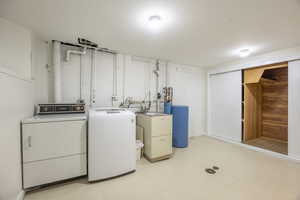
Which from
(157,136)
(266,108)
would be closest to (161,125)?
(157,136)

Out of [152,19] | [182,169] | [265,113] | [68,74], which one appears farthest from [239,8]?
[265,113]

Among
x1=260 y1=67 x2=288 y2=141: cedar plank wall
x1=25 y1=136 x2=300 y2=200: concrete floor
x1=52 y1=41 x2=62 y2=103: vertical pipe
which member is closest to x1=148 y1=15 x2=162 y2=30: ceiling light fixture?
x1=52 y1=41 x2=62 y2=103: vertical pipe

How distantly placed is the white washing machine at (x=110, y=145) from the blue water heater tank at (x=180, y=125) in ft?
4.74

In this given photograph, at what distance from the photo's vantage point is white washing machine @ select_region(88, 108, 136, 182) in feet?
5.98

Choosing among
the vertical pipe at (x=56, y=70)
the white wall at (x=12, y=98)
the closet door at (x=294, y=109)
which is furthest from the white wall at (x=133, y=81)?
the closet door at (x=294, y=109)

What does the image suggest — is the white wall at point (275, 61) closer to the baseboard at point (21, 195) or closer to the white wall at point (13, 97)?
the white wall at point (13, 97)

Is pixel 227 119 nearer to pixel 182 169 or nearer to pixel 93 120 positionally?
pixel 182 169

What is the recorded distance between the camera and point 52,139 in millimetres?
1713

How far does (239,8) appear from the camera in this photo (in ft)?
4.81

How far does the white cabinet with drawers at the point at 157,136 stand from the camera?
246 cm

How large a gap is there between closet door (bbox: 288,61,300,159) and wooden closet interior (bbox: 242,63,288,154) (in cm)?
76

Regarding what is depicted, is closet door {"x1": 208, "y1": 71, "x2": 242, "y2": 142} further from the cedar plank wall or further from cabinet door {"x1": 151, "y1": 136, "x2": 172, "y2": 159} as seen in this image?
cabinet door {"x1": 151, "y1": 136, "x2": 172, "y2": 159}

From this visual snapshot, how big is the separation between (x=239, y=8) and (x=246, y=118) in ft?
10.2

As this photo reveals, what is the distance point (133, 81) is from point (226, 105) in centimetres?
283
